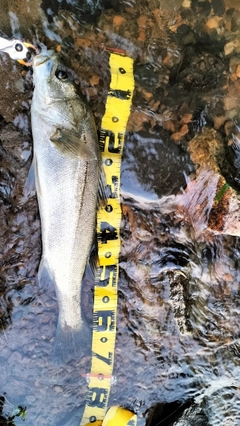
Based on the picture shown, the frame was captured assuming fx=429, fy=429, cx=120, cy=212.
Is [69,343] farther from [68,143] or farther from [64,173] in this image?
[68,143]

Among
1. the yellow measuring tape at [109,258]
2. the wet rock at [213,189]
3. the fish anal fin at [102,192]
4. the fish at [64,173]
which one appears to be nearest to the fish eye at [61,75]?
the fish at [64,173]

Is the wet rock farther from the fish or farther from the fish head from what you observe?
the fish head

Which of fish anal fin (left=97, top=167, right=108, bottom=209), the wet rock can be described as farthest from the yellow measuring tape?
the wet rock

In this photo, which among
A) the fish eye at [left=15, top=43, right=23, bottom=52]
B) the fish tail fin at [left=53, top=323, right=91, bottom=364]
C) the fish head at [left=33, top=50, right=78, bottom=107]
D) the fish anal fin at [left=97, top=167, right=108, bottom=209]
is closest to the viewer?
the fish head at [left=33, top=50, right=78, bottom=107]

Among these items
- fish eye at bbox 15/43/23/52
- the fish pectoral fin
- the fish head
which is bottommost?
the fish pectoral fin

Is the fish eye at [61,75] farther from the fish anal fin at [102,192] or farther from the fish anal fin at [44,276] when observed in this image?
the fish anal fin at [44,276]

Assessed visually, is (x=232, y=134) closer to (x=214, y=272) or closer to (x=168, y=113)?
(x=168, y=113)

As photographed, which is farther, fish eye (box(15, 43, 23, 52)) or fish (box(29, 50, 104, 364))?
fish eye (box(15, 43, 23, 52))
